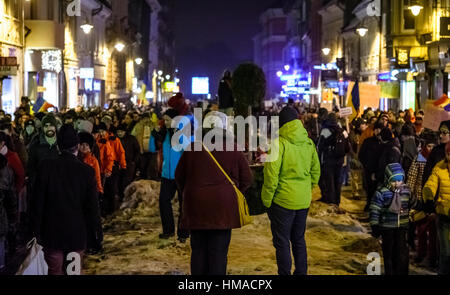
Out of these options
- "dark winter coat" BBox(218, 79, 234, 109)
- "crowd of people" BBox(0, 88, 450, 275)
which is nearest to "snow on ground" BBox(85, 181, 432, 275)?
"crowd of people" BBox(0, 88, 450, 275)

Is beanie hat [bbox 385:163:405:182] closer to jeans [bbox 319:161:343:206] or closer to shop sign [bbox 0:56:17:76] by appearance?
jeans [bbox 319:161:343:206]

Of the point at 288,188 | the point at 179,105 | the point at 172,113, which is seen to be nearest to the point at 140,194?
the point at 179,105

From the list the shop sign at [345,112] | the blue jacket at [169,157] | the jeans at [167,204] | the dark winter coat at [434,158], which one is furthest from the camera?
the shop sign at [345,112]

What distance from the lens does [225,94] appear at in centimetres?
1995

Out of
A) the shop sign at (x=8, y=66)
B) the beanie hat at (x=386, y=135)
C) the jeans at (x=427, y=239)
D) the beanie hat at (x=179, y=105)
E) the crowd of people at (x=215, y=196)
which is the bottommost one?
the jeans at (x=427, y=239)

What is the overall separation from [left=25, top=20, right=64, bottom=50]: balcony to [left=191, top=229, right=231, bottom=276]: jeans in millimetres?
26968

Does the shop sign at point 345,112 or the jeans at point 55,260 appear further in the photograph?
the shop sign at point 345,112

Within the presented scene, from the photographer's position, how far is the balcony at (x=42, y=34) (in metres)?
33.3

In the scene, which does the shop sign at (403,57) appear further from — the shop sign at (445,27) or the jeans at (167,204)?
the jeans at (167,204)

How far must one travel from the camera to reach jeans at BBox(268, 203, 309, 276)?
8.80m

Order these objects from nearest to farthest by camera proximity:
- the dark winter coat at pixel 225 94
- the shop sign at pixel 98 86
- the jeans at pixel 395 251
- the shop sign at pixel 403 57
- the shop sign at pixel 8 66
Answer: the jeans at pixel 395 251, the dark winter coat at pixel 225 94, the shop sign at pixel 8 66, the shop sign at pixel 403 57, the shop sign at pixel 98 86

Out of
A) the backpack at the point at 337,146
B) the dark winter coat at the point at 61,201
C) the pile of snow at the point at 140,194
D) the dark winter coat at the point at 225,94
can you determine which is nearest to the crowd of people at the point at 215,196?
the dark winter coat at the point at 61,201

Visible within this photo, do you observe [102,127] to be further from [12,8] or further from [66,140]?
[12,8]
